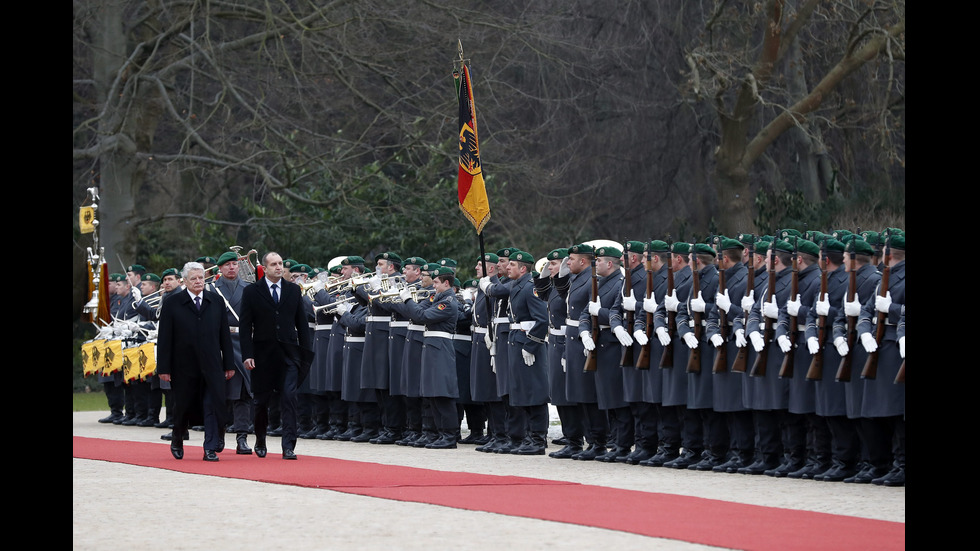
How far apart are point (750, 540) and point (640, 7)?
870 inches

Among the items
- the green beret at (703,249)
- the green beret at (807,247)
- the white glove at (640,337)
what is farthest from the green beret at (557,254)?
the green beret at (807,247)

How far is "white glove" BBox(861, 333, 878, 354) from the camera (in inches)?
418

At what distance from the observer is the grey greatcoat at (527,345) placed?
14055mm

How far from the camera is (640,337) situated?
497 inches

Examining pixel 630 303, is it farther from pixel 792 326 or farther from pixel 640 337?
pixel 792 326

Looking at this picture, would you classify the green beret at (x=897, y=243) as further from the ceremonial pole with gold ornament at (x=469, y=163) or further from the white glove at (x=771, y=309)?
the ceremonial pole with gold ornament at (x=469, y=163)

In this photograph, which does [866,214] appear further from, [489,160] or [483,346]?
[483,346]

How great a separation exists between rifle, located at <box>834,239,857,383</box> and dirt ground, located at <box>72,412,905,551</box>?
816 mm

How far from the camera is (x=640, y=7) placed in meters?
28.9

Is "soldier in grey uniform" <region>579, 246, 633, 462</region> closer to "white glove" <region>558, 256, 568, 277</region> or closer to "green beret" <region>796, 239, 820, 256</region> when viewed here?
"white glove" <region>558, 256, 568, 277</region>

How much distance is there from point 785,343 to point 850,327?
588 millimetres

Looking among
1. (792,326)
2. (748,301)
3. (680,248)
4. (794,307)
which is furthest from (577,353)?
(794,307)

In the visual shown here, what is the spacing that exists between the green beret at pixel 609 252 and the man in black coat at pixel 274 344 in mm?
2721

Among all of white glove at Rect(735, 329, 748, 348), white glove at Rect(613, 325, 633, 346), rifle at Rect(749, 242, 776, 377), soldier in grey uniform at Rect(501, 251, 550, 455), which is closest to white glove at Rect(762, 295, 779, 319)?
rifle at Rect(749, 242, 776, 377)
